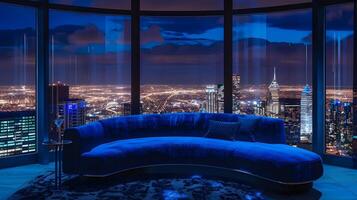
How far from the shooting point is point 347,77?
6.20 metres

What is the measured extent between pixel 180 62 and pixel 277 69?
1761mm

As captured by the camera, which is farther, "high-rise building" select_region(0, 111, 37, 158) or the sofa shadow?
"high-rise building" select_region(0, 111, 37, 158)

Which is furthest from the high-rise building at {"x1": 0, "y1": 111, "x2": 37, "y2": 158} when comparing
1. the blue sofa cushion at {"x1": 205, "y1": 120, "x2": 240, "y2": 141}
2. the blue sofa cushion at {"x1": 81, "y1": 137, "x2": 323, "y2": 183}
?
the blue sofa cushion at {"x1": 205, "y1": 120, "x2": 240, "y2": 141}

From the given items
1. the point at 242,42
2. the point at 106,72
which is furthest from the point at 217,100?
A: the point at 106,72

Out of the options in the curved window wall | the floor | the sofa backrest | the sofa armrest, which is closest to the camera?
the floor

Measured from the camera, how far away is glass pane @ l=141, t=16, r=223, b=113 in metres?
7.11

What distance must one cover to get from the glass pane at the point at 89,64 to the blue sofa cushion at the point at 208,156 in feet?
4.50

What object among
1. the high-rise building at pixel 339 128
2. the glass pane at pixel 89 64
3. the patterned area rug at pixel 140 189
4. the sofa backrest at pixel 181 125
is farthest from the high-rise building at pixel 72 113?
the high-rise building at pixel 339 128

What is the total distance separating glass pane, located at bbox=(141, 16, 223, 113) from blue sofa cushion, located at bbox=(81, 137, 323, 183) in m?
1.39

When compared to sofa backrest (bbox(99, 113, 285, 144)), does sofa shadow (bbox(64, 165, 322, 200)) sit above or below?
below

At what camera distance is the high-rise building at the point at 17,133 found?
20.1 feet

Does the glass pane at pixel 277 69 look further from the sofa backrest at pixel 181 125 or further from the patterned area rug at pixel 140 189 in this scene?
the patterned area rug at pixel 140 189

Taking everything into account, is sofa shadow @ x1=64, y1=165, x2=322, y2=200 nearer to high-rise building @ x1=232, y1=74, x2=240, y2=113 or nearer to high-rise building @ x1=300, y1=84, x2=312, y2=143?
Answer: high-rise building @ x1=232, y1=74, x2=240, y2=113

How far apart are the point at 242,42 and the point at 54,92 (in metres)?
3.38
